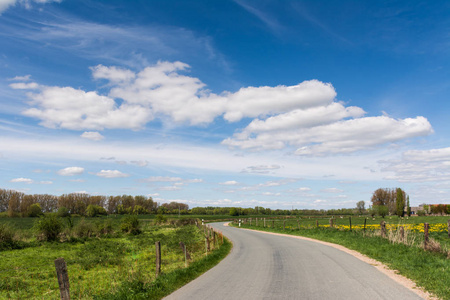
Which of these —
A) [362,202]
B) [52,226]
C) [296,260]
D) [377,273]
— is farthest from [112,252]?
[362,202]

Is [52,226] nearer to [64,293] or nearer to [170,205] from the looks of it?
[64,293]

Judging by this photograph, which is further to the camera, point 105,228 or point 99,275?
point 105,228

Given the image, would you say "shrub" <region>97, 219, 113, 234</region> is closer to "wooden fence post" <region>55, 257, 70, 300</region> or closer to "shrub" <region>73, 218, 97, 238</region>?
"shrub" <region>73, 218, 97, 238</region>

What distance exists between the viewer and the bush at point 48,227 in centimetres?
3200

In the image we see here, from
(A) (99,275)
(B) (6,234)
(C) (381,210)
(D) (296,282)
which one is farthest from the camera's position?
(C) (381,210)

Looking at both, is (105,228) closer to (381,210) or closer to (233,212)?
(381,210)

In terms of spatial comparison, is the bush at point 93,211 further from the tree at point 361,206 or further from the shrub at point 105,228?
the tree at point 361,206

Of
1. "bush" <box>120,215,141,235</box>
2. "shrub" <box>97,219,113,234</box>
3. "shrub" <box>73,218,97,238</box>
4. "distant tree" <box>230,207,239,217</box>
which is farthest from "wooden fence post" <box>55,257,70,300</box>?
"distant tree" <box>230,207,239,217</box>

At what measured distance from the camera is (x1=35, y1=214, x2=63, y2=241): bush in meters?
32.0

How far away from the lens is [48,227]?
105 feet

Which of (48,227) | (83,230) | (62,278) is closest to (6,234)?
(48,227)

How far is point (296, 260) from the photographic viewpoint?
1536cm

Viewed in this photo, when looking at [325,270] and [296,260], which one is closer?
[325,270]

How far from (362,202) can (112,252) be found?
152 metres
